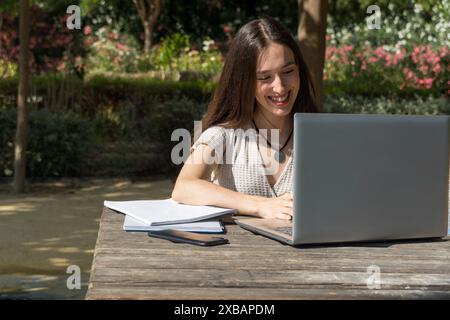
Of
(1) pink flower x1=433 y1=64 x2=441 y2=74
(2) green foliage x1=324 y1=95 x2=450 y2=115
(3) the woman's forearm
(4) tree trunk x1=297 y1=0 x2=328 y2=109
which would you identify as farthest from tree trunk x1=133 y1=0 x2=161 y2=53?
(3) the woman's forearm

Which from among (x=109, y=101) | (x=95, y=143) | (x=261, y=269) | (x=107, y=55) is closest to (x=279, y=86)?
(x=261, y=269)

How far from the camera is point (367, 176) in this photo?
6.82ft

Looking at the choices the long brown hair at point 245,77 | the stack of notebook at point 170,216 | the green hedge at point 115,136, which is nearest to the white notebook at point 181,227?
the stack of notebook at point 170,216

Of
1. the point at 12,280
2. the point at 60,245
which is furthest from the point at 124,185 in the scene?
the point at 12,280

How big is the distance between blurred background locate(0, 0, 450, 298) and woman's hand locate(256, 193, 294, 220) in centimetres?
210

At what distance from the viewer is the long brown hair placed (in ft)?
9.52

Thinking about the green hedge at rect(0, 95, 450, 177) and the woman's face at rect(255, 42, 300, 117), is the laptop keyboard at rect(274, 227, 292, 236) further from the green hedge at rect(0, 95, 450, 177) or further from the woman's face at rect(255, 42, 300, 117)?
the green hedge at rect(0, 95, 450, 177)

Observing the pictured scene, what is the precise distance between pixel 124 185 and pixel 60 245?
9.37 feet

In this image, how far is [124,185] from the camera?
868 centimetres

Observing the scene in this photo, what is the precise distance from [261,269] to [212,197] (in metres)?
0.77
